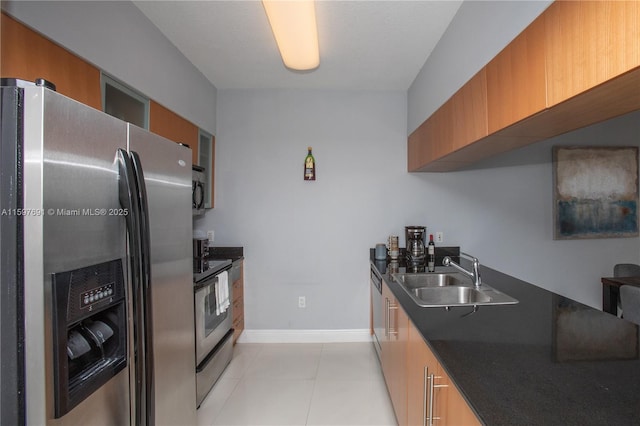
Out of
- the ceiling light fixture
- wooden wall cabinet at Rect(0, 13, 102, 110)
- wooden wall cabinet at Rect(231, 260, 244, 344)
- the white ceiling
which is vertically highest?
the white ceiling

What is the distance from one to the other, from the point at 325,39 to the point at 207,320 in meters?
2.27

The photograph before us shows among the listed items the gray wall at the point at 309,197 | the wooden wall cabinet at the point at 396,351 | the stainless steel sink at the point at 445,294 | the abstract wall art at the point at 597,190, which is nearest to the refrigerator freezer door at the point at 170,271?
the wooden wall cabinet at the point at 396,351

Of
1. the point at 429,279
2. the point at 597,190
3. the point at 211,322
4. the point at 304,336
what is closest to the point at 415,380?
the point at 429,279

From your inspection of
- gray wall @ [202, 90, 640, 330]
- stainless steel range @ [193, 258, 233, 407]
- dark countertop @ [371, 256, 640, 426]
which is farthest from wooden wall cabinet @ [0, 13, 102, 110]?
dark countertop @ [371, 256, 640, 426]

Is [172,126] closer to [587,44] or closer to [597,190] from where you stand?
[587,44]

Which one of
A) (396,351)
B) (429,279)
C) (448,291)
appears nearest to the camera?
(396,351)

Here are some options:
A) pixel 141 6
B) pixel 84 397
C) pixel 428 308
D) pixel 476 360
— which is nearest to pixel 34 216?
pixel 84 397

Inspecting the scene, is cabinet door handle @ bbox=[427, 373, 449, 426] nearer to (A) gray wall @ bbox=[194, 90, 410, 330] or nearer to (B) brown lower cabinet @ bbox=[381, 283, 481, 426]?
(B) brown lower cabinet @ bbox=[381, 283, 481, 426]

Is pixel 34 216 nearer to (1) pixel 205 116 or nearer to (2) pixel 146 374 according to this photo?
(2) pixel 146 374

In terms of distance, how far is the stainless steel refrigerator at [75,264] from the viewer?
26.2 inches

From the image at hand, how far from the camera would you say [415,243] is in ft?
9.29

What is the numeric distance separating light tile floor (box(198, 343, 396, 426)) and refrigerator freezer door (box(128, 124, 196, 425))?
30.4 inches

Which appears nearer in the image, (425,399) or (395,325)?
(425,399)

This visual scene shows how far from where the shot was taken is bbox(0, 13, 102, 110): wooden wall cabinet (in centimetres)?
112
